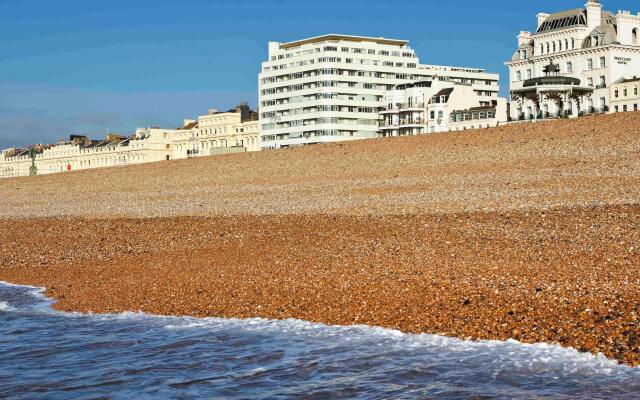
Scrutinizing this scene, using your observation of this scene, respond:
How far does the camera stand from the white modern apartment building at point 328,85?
14350 cm

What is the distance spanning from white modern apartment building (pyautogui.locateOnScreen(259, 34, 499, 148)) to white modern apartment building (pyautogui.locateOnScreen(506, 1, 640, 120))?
34.3 metres

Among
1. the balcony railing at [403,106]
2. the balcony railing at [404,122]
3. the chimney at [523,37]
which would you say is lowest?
the balcony railing at [404,122]

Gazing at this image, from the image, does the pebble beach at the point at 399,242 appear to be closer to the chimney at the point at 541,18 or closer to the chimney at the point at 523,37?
the chimney at the point at 541,18

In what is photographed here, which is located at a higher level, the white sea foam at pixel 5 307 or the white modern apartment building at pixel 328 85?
the white modern apartment building at pixel 328 85

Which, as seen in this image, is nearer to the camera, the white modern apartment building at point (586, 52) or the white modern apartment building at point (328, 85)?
the white modern apartment building at point (586, 52)

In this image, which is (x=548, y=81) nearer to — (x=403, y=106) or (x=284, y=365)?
(x=403, y=106)

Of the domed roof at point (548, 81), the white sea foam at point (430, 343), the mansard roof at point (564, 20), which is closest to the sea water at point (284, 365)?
the white sea foam at point (430, 343)

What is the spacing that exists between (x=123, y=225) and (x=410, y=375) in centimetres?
2539

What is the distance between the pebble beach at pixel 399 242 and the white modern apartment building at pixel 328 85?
89.6 m

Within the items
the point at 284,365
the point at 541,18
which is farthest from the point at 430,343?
the point at 541,18

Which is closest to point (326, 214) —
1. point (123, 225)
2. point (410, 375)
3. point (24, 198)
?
point (123, 225)

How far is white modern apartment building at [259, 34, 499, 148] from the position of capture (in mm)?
143500

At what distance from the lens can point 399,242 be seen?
2400 centimetres

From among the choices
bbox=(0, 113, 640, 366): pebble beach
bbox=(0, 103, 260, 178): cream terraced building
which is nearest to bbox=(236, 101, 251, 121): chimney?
bbox=(0, 103, 260, 178): cream terraced building
